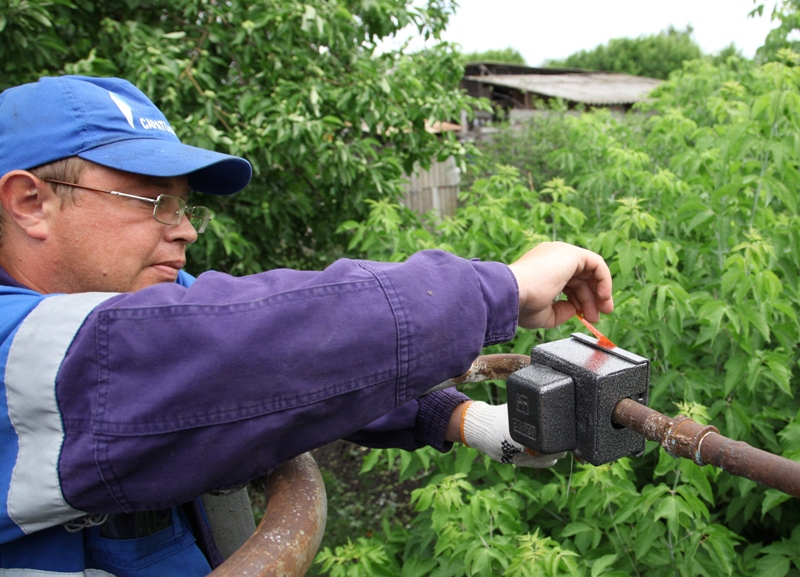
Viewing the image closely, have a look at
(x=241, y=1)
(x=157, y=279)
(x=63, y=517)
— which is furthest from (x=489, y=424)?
(x=241, y=1)

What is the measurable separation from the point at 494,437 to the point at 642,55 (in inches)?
1719

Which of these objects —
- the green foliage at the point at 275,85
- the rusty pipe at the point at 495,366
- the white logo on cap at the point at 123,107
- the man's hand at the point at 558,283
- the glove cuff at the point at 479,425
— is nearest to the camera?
the man's hand at the point at 558,283

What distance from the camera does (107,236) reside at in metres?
1.25

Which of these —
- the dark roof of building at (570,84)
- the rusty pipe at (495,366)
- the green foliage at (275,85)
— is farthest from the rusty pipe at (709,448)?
the dark roof of building at (570,84)

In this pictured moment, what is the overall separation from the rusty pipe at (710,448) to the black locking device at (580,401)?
37mm

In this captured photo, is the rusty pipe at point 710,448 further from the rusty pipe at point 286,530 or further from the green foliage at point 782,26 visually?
the green foliage at point 782,26

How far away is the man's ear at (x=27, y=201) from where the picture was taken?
120 cm

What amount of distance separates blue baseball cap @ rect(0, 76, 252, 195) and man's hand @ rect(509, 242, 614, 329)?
67 centimetres

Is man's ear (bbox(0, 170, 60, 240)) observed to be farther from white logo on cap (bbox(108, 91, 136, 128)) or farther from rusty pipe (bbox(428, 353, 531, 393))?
rusty pipe (bbox(428, 353, 531, 393))

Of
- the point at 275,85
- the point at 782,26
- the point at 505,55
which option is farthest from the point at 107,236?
the point at 505,55

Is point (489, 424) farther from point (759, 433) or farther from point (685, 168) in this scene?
point (685, 168)

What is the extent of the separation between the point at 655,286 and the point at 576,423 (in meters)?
1.67

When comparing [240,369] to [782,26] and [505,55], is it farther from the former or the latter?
[505,55]

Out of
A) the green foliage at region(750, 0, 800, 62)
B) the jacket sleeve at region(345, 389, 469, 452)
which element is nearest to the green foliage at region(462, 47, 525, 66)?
the green foliage at region(750, 0, 800, 62)
